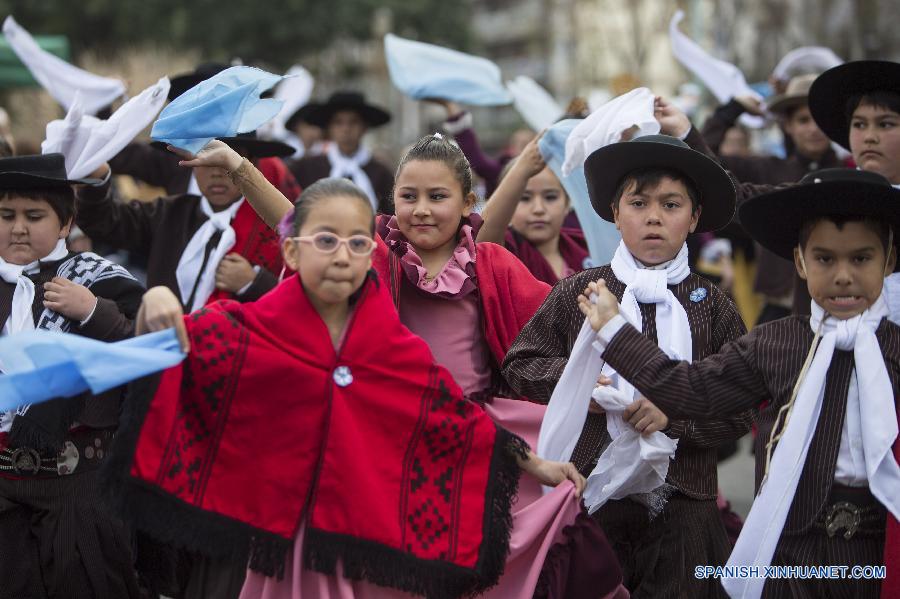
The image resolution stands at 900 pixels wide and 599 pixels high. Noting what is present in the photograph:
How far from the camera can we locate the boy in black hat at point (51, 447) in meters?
5.10

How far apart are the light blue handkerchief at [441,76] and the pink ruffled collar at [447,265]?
109 inches

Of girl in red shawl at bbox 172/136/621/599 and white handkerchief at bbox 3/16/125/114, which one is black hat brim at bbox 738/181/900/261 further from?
white handkerchief at bbox 3/16/125/114

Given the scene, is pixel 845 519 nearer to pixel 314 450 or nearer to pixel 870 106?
pixel 314 450

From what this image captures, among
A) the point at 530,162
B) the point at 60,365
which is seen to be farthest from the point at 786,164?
the point at 60,365

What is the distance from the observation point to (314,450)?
13.8ft

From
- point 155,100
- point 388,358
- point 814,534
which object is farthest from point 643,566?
point 155,100

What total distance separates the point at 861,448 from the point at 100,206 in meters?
3.93

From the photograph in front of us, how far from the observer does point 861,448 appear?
13.3 feet

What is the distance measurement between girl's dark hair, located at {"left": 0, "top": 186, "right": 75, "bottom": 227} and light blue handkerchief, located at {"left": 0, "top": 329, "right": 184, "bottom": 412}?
5.10 ft

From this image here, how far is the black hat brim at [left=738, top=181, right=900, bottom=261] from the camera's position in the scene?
4055 millimetres

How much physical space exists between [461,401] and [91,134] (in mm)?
2407

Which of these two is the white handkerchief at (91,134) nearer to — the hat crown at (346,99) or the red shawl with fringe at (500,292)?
the red shawl with fringe at (500,292)

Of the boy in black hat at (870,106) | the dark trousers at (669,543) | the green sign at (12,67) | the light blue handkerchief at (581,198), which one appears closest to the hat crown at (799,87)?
the boy in black hat at (870,106)

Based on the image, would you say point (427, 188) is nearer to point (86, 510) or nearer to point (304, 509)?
point (304, 509)
